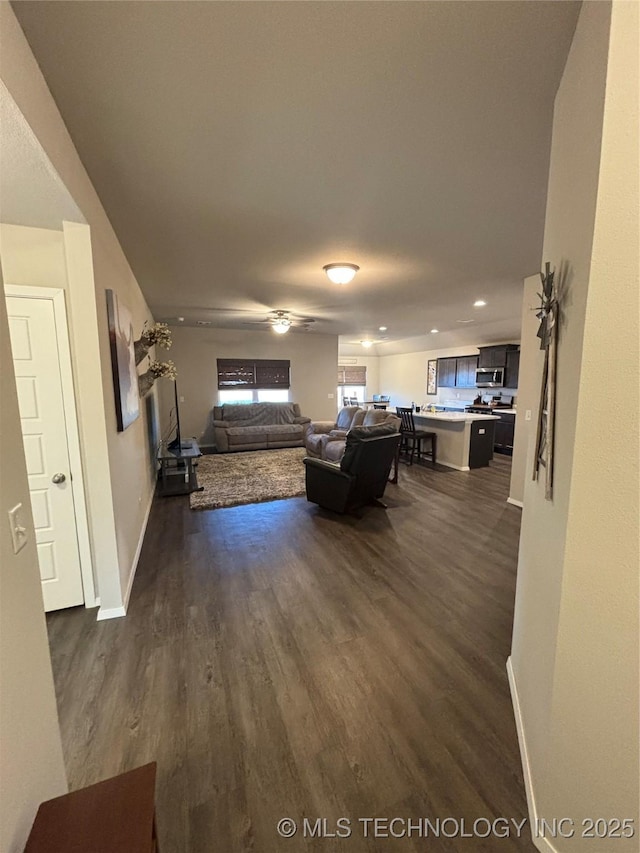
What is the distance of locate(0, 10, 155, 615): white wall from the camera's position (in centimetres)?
114

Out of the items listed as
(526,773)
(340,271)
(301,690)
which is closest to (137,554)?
(301,690)

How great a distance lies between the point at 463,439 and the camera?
227 inches

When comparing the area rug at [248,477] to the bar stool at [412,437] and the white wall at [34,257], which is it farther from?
the white wall at [34,257]

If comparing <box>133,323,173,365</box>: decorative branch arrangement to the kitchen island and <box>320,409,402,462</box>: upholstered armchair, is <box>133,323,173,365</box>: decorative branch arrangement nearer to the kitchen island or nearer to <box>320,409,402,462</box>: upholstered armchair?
<box>320,409,402,462</box>: upholstered armchair

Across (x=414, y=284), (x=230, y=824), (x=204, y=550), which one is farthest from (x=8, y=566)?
(x=414, y=284)

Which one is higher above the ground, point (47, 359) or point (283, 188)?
point (283, 188)

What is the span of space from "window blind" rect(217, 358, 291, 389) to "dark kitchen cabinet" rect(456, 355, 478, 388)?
13.9 ft

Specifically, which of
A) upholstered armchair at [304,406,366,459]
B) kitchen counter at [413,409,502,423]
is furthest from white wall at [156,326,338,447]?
kitchen counter at [413,409,502,423]

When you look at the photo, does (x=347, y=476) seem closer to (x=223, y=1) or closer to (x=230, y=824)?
(x=230, y=824)

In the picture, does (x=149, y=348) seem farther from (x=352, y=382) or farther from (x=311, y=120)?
(x=352, y=382)

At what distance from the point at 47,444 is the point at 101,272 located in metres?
1.12

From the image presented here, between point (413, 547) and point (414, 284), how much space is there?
9.70ft

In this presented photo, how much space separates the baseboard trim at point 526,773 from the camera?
1.14 metres

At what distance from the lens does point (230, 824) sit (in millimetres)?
1203
